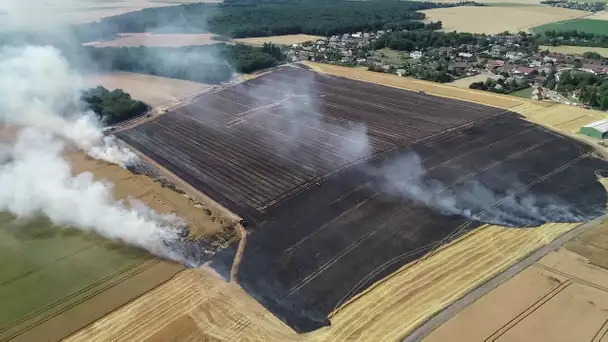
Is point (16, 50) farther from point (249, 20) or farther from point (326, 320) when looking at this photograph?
point (249, 20)

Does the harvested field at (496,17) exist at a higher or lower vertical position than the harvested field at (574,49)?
lower

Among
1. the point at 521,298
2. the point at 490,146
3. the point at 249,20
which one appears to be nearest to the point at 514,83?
the point at 490,146

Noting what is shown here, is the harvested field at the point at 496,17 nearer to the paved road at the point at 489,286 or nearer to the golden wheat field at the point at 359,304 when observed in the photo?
the paved road at the point at 489,286

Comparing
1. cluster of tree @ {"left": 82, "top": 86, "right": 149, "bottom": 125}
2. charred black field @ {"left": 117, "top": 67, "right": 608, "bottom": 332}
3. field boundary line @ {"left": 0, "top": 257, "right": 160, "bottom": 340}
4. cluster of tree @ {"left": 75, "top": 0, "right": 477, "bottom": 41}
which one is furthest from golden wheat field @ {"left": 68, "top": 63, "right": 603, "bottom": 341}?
cluster of tree @ {"left": 75, "top": 0, "right": 477, "bottom": 41}

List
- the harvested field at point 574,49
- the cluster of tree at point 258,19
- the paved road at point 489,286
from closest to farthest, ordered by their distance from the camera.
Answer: the paved road at point 489,286
the harvested field at point 574,49
the cluster of tree at point 258,19

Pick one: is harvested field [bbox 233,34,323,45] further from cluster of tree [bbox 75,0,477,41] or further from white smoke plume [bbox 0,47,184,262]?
white smoke plume [bbox 0,47,184,262]

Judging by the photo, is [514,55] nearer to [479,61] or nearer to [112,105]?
[479,61]

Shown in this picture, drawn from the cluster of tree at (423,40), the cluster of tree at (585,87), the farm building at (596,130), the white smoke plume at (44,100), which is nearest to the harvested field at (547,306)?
the farm building at (596,130)
